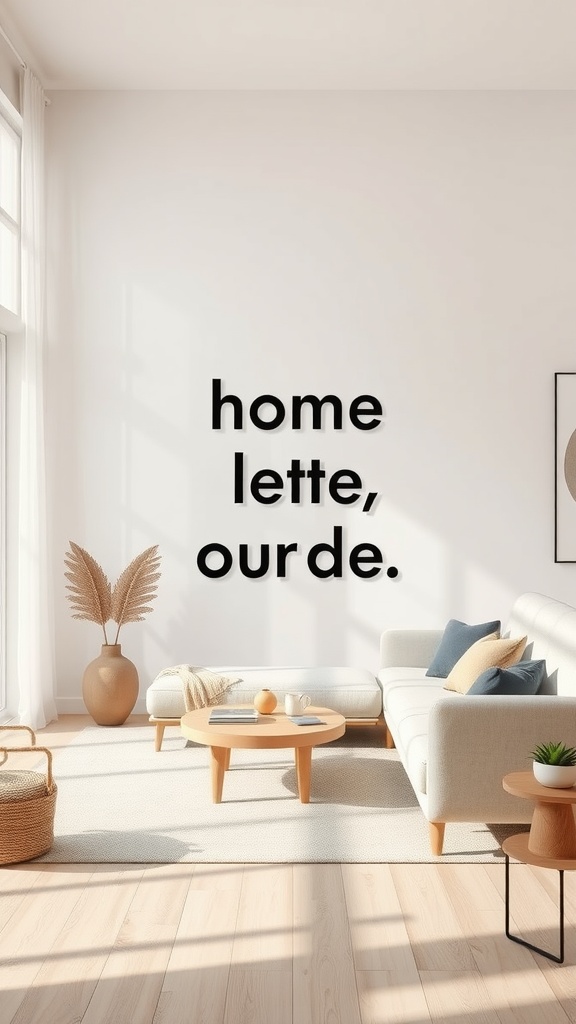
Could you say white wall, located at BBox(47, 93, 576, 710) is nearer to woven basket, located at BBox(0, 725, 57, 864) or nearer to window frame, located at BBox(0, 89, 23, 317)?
window frame, located at BBox(0, 89, 23, 317)

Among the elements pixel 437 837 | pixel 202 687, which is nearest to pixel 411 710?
pixel 437 837

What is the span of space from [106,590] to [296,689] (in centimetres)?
147

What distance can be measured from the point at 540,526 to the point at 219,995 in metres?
4.25

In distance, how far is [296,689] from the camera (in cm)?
502

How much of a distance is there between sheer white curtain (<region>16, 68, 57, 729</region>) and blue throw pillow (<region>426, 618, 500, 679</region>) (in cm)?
237

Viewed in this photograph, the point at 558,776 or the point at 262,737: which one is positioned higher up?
the point at 558,776

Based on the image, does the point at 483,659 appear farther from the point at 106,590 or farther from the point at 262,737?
the point at 106,590

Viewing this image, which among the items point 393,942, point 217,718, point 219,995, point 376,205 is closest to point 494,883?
point 393,942

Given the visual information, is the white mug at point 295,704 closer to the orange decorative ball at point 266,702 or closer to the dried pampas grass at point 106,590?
the orange decorative ball at point 266,702

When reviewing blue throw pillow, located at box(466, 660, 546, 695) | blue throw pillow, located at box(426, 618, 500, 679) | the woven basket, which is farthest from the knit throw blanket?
blue throw pillow, located at box(466, 660, 546, 695)

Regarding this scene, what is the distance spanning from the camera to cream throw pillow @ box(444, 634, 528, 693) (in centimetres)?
429

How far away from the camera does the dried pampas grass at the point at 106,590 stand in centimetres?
580

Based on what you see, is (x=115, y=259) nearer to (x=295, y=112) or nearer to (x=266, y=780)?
(x=295, y=112)

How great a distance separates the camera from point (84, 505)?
20.4 ft
